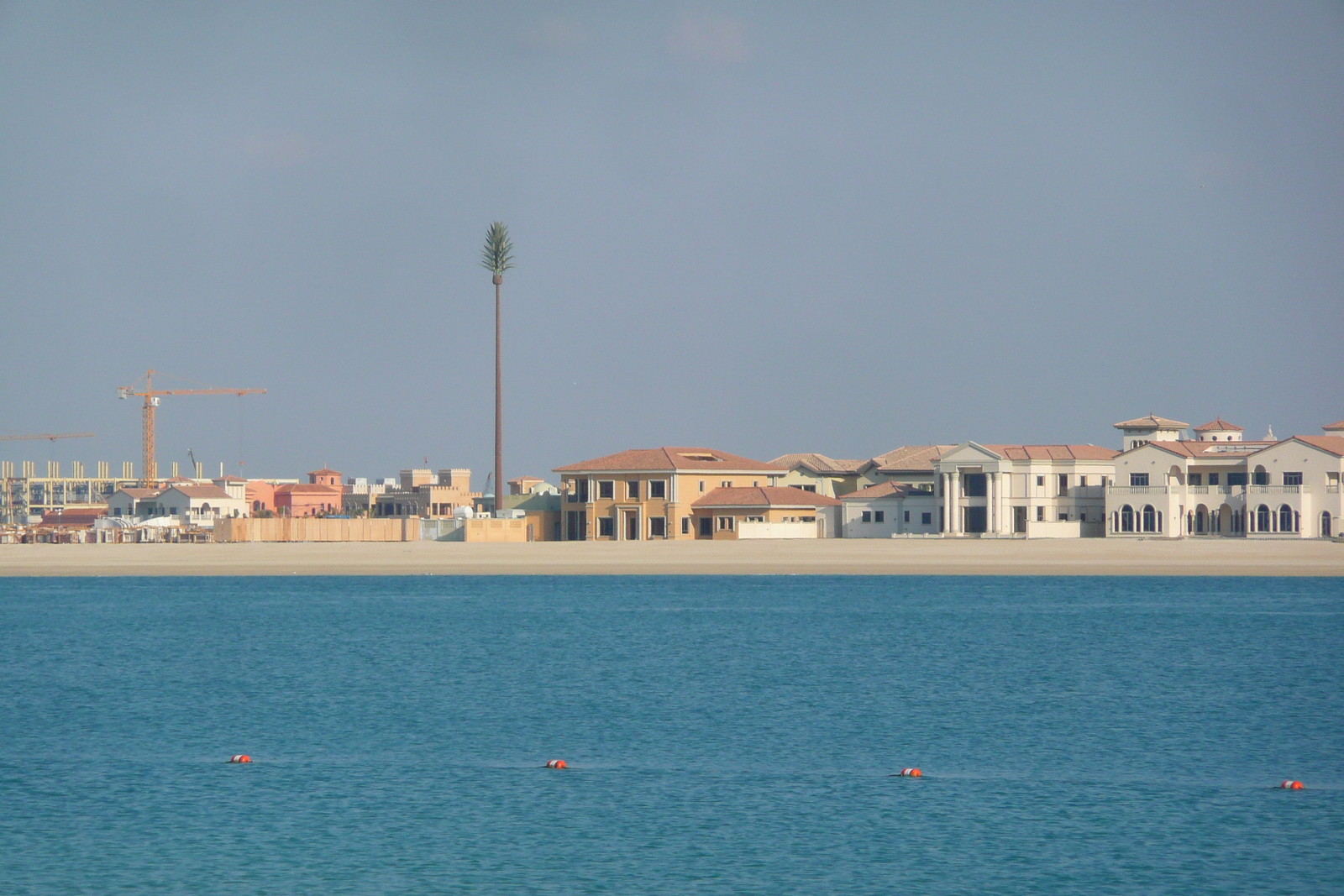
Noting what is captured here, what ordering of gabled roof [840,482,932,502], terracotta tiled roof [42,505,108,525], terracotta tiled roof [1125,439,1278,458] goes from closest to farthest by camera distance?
terracotta tiled roof [1125,439,1278,458], gabled roof [840,482,932,502], terracotta tiled roof [42,505,108,525]

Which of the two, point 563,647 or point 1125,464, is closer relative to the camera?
point 563,647

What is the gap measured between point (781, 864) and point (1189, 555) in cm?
7320

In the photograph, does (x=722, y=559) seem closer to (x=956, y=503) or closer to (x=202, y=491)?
(x=956, y=503)

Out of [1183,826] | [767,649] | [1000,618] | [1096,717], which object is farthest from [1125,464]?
[1183,826]

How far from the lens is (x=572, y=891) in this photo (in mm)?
19922

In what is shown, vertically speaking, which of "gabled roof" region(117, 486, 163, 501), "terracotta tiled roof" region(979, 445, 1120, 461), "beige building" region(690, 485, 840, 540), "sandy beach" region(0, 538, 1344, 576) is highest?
"terracotta tiled roof" region(979, 445, 1120, 461)

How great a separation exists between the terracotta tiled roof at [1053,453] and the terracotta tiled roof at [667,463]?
18.9 metres

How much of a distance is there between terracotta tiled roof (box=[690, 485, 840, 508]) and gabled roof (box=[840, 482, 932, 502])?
1.76m

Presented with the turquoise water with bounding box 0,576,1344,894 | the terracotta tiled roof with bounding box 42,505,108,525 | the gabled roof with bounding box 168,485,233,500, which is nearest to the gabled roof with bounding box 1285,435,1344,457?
the turquoise water with bounding box 0,576,1344,894

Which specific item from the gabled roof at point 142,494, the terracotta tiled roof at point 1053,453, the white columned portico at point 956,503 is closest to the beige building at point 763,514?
the white columned portico at point 956,503

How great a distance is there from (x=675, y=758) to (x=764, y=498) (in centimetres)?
8231

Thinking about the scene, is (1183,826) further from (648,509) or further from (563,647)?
(648,509)

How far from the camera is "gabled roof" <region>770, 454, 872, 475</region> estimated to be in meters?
129

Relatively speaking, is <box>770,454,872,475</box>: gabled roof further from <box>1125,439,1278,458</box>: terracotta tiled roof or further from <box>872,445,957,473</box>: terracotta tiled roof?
<box>1125,439,1278,458</box>: terracotta tiled roof
